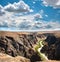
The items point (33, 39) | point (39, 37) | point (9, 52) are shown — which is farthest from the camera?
point (39, 37)

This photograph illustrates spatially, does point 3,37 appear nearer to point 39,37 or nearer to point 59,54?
point 59,54

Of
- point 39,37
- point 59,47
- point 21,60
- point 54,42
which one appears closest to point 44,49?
point 54,42

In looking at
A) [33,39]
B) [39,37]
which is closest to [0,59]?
[33,39]

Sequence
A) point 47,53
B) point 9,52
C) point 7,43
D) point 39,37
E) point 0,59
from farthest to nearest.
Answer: point 39,37, point 47,53, point 7,43, point 9,52, point 0,59

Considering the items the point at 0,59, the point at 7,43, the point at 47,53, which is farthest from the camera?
the point at 47,53

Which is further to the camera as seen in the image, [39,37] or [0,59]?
[39,37]

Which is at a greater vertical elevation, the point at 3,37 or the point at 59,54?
the point at 3,37

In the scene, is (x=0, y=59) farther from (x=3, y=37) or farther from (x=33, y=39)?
(x=33, y=39)

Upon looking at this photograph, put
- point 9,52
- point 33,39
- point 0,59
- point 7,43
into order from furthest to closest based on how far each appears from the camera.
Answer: point 33,39
point 7,43
point 9,52
point 0,59

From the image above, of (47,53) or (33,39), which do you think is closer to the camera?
(47,53)
